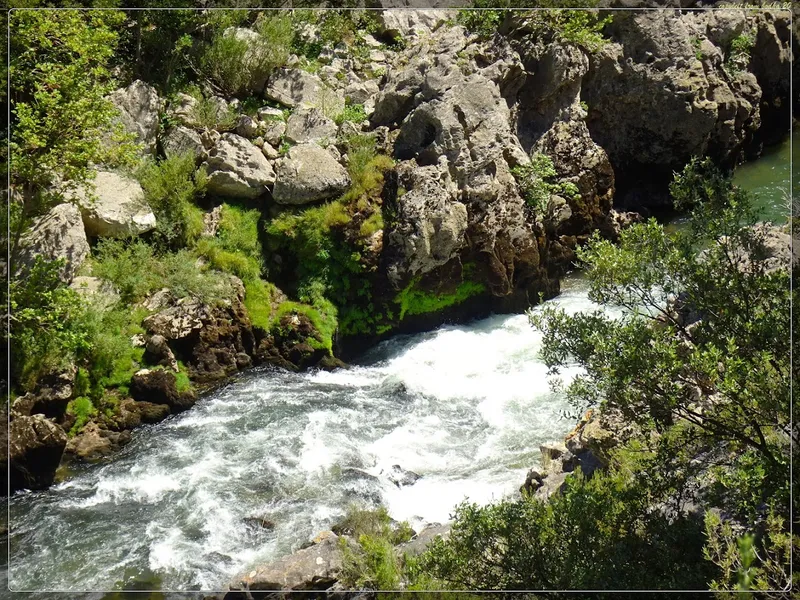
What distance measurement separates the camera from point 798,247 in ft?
23.6

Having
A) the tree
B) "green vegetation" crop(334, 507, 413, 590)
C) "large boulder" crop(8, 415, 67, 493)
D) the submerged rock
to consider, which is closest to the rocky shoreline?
"large boulder" crop(8, 415, 67, 493)

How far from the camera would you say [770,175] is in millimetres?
17672

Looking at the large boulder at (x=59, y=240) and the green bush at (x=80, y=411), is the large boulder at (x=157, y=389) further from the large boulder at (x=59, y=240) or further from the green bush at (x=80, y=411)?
the large boulder at (x=59, y=240)

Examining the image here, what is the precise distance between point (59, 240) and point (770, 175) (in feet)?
52.3

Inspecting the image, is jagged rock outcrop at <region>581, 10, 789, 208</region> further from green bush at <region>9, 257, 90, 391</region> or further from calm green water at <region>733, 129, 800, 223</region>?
green bush at <region>9, 257, 90, 391</region>

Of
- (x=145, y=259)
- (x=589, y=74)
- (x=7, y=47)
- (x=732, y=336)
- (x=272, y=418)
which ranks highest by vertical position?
(x=7, y=47)

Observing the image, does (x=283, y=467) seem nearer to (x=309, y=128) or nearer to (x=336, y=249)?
(x=336, y=249)

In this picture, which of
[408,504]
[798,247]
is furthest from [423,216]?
[798,247]

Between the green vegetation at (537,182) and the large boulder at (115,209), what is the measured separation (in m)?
7.26

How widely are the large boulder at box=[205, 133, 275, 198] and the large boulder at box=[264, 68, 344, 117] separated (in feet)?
6.22

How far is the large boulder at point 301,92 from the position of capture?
15.3 meters

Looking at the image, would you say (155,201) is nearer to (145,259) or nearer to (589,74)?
(145,259)

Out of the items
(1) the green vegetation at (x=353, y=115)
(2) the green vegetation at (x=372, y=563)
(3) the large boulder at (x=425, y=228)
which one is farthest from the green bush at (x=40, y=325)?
(1) the green vegetation at (x=353, y=115)

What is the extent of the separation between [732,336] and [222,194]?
402 inches
